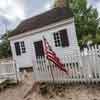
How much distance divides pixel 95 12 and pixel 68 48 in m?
16.2

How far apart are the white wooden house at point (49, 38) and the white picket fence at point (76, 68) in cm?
417

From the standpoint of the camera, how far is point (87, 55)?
26.2 ft

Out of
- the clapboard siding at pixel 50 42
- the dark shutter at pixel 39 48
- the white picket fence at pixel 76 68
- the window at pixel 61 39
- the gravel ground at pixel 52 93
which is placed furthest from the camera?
the dark shutter at pixel 39 48

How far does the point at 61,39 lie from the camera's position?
14828 mm

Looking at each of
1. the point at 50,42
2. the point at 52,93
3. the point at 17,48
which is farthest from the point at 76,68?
the point at 17,48

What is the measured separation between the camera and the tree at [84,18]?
26672 millimetres

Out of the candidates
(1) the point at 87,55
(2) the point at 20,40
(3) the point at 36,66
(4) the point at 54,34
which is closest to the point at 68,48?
(4) the point at 54,34

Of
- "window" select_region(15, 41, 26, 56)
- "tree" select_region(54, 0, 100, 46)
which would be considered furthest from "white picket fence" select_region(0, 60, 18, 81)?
"tree" select_region(54, 0, 100, 46)

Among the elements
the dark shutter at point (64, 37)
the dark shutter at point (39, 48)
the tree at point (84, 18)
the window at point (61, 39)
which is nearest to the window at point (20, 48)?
the dark shutter at point (39, 48)

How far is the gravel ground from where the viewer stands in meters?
7.64

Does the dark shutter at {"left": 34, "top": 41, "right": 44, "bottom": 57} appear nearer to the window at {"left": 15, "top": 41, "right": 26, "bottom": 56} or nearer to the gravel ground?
the window at {"left": 15, "top": 41, "right": 26, "bottom": 56}

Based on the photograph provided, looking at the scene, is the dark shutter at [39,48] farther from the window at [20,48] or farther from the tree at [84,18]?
the tree at [84,18]

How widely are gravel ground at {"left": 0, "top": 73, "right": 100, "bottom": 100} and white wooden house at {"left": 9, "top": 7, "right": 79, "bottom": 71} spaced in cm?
443

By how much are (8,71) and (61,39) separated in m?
5.39
